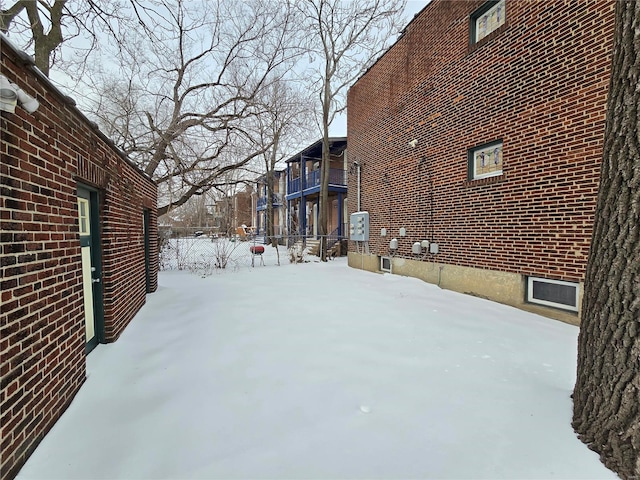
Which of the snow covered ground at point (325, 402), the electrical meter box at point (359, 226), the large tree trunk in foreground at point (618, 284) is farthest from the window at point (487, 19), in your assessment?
the snow covered ground at point (325, 402)

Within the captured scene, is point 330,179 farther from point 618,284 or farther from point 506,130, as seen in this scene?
point 618,284

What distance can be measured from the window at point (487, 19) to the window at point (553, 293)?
182 inches

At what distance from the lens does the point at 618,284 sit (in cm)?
175

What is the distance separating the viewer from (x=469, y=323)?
4.27 m

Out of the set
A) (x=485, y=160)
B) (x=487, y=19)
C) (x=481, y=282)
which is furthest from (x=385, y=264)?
(x=487, y=19)

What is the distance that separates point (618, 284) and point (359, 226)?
26.0 ft

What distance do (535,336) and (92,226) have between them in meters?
5.49

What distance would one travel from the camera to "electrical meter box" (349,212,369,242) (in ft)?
30.9

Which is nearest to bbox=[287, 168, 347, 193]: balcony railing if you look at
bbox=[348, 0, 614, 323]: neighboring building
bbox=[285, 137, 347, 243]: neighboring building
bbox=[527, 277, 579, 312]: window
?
bbox=[285, 137, 347, 243]: neighboring building

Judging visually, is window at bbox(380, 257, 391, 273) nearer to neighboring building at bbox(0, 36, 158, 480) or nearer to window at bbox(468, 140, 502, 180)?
window at bbox(468, 140, 502, 180)

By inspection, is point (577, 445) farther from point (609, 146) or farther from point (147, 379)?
point (147, 379)

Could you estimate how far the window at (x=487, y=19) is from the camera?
18.0 ft

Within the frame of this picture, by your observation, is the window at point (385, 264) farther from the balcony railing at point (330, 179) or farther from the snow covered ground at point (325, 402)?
the balcony railing at point (330, 179)

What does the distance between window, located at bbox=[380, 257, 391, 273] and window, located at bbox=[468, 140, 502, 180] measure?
3.34 meters
